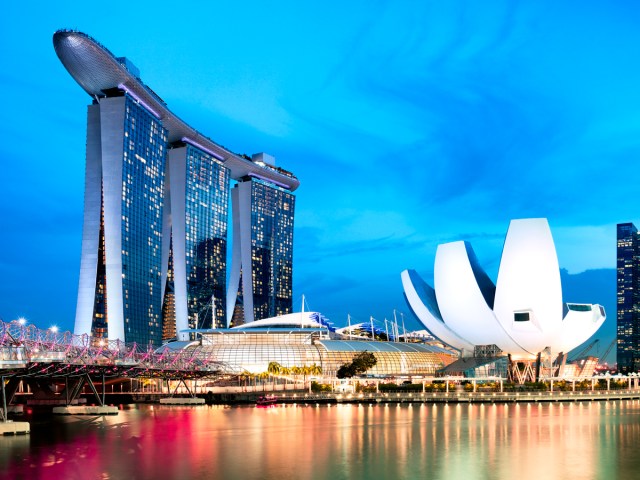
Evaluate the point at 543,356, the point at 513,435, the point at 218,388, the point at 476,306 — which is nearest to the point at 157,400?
the point at 218,388

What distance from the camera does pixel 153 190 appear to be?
11238 cm

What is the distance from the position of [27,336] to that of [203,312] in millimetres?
94400

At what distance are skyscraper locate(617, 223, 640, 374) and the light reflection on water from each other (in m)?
155

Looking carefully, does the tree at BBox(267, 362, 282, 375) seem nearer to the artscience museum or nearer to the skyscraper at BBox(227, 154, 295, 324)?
the artscience museum

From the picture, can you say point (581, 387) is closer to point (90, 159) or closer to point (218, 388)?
point (218, 388)

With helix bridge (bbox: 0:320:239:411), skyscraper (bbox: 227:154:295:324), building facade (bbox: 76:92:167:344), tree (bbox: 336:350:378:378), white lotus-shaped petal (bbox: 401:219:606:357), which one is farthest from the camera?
skyscraper (bbox: 227:154:295:324)

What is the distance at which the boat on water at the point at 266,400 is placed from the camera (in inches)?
2803

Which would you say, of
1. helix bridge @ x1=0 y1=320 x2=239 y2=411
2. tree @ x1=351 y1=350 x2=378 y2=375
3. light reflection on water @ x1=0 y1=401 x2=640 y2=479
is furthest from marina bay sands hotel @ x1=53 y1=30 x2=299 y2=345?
light reflection on water @ x1=0 y1=401 x2=640 y2=479

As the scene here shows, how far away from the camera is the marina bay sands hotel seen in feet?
328

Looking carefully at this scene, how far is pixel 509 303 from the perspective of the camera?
8062 cm

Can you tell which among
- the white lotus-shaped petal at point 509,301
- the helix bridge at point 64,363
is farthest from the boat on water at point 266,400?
the white lotus-shaped petal at point 509,301

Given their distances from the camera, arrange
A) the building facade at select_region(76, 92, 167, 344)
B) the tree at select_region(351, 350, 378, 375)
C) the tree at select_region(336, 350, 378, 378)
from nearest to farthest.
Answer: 1. the tree at select_region(336, 350, 378, 378)
2. the tree at select_region(351, 350, 378, 375)
3. the building facade at select_region(76, 92, 167, 344)

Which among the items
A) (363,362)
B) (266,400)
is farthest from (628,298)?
(266,400)

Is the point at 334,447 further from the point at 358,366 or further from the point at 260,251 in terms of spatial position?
the point at 260,251
